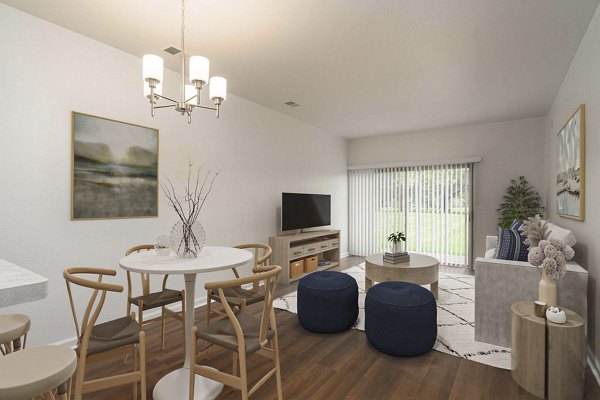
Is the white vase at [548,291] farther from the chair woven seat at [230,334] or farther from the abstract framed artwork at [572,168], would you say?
the chair woven seat at [230,334]

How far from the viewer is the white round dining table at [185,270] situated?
176 centimetres

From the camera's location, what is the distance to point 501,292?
2.55 m

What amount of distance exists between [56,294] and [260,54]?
280 cm

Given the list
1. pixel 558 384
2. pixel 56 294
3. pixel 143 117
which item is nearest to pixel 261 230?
pixel 143 117

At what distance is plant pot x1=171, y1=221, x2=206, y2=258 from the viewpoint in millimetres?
2115

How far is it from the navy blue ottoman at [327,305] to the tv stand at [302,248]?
159cm

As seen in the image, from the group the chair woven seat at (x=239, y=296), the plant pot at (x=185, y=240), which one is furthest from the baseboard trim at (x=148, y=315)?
the plant pot at (x=185, y=240)

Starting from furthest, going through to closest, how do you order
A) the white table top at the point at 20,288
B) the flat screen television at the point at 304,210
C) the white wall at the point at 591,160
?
the flat screen television at the point at 304,210 < the white wall at the point at 591,160 < the white table top at the point at 20,288

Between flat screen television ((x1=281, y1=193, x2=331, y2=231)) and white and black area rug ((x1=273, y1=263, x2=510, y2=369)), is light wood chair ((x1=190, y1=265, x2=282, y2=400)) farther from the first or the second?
flat screen television ((x1=281, y1=193, x2=331, y2=231))

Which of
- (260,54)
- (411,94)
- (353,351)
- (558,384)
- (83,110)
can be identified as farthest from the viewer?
(411,94)

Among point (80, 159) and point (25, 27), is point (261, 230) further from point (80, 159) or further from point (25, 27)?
point (25, 27)

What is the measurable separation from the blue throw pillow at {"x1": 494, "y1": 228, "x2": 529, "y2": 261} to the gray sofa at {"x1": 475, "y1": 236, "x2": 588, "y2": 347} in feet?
0.57

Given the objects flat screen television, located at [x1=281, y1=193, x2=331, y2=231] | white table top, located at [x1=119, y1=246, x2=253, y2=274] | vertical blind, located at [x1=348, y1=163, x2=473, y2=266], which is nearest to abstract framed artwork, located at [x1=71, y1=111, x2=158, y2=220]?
white table top, located at [x1=119, y1=246, x2=253, y2=274]

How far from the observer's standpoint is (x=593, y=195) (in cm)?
237
